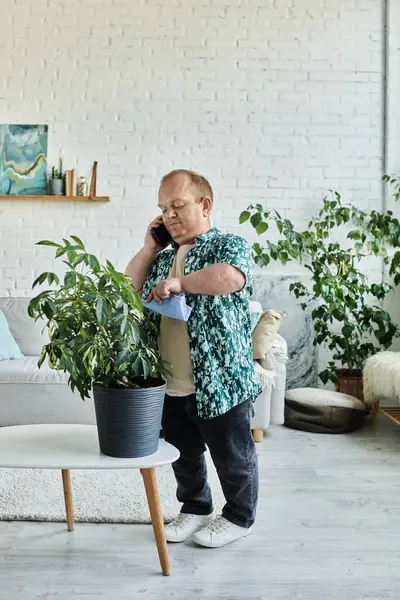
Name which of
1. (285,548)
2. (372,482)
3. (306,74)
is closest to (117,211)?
(306,74)

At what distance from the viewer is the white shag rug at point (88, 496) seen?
2703mm

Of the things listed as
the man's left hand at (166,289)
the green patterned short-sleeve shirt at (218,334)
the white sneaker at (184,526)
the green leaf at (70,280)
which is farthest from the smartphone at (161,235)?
the white sneaker at (184,526)

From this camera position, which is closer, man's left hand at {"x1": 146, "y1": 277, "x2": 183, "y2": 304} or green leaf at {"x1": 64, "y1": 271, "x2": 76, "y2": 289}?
green leaf at {"x1": 64, "y1": 271, "x2": 76, "y2": 289}

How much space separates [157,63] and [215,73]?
40cm

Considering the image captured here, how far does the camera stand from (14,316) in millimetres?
4523

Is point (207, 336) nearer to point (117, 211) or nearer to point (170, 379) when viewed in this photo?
point (170, 379)

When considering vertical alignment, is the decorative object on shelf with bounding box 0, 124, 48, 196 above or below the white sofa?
above

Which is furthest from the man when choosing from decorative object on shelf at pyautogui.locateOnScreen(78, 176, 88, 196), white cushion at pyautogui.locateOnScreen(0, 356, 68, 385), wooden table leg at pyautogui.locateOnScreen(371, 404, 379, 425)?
decorative object on shelf at pyautogui.locateOnScreen(78, 176, 88, 196)

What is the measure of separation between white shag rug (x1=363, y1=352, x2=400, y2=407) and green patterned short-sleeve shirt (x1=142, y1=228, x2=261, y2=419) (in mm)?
1936

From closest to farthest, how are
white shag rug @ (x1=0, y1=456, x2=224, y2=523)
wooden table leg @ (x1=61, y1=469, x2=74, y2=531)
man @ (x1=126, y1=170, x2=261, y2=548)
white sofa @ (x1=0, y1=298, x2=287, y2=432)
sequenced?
man @ (x1=126, y1=170, x2=261, y2=548), wooden table leg @ (x1=61, y1=469, x2=74, y2=531), white shag rug @ (x1=0, y1=456, x2=224, y2=523), white sofa @ (x1=0, y1=298, x2=287, y2=432)

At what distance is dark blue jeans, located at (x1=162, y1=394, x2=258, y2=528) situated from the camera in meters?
2.31

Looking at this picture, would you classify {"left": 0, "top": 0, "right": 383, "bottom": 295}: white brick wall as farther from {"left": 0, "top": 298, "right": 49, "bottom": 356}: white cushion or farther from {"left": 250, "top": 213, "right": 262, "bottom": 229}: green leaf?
{"left": 0, "top": 298, "right": 49, "bottom": 356}: white cushion

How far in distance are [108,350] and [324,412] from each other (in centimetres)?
250

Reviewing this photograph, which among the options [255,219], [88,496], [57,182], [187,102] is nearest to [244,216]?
[255,219]
